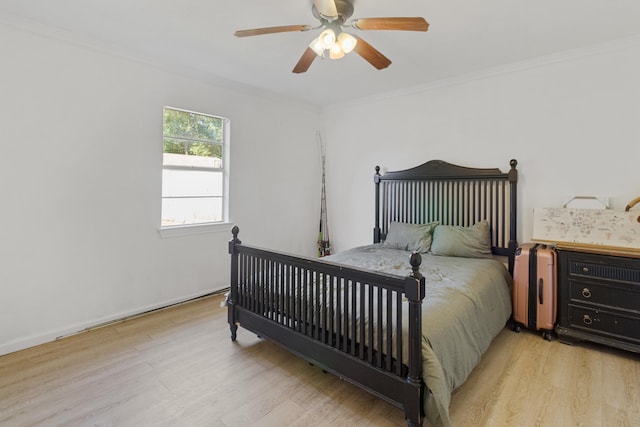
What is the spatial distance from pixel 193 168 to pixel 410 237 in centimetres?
261

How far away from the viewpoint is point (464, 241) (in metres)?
3.21

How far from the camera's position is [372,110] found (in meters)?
4.37

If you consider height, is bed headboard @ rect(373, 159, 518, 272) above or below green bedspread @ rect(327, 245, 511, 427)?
above

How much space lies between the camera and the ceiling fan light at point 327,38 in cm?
204

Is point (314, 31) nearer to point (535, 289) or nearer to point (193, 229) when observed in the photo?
point (193, 229)

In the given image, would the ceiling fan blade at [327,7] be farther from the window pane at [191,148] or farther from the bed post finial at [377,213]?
the bed post finial at [377,213]

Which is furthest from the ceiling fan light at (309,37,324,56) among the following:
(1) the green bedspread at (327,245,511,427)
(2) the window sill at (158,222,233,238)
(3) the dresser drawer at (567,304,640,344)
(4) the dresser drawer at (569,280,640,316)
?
(3) the dresser drawer at (567,304,640,344)

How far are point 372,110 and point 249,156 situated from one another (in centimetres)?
181

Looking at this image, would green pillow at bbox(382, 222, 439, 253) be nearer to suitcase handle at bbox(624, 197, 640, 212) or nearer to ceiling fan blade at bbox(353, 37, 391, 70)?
suitcase handle at bbox(624, 197, 640, 212)

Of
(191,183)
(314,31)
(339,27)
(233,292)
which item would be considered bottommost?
(233,292)

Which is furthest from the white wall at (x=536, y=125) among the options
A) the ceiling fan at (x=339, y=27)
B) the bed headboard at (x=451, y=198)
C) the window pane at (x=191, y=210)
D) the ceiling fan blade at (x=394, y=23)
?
the window pane at (x=191, y=210)

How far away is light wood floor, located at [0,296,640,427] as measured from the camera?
1.76 meters

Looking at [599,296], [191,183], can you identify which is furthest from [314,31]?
[599,296]

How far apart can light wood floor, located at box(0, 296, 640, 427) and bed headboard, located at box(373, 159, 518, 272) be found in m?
1.16
